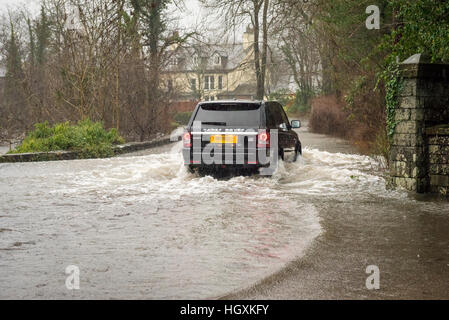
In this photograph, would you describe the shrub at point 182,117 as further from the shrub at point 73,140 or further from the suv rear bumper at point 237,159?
the suv rear bumper at point 237,159

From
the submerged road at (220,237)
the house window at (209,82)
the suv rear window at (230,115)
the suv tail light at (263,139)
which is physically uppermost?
the house window at (209,82)

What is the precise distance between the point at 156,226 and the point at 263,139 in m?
4.26

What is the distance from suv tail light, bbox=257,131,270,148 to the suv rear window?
207 millimetres

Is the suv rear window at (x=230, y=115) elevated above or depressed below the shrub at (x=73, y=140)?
above

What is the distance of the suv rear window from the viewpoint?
11.9 metres

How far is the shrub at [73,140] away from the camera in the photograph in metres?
18.6

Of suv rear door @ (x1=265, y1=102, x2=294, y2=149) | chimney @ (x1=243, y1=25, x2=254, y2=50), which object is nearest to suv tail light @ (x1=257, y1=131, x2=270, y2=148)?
suv rear door @ (x1=265, y1=102, x2=294, y2=149)

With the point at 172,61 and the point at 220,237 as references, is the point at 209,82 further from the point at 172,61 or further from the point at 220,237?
the point at 220,237

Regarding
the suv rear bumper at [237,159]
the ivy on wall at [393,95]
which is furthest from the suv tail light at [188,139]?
the ivy on wall at [393,95]

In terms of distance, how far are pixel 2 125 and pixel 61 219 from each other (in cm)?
2483

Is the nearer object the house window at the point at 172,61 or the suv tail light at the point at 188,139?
the suv tail light at the point at 188,139

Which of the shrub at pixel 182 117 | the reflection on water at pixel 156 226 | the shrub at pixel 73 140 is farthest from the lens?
the shrub at pixel 182 117

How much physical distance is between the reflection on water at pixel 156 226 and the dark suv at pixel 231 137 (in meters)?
0.52
